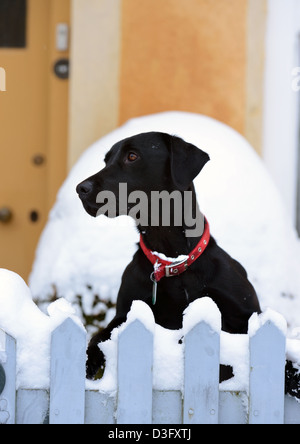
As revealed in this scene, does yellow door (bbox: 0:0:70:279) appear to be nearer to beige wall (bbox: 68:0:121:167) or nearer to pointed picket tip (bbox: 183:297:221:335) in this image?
beige wall (bbox: 68:0:121:167)

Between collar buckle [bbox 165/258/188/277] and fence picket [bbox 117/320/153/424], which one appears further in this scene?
collar buckle [bbox 165/258/188/277]

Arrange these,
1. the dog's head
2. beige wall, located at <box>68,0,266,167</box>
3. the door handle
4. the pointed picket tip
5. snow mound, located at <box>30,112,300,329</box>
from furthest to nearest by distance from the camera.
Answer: the door handle → beige wall, located at <box>68,0,266,167</box> → snow mound, located at <box>30,112,300,329</box> → the dog's head → the pointed picket tip

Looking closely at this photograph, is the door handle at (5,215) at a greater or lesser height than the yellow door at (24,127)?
lesser

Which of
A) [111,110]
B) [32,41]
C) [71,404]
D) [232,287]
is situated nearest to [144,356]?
[71,404]

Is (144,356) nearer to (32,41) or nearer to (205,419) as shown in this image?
(205,419)

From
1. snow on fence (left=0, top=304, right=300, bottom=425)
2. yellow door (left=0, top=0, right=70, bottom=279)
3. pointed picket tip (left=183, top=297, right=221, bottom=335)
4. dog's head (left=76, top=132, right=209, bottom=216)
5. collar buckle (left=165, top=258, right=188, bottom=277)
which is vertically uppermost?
yellow door (left=0, top=0, right=70, bottom=279)

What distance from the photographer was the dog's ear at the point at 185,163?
2.25 meters

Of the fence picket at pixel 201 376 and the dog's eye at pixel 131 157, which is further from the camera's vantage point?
the dog's eye at pixel 131 157

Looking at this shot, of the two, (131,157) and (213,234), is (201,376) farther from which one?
(213,234)

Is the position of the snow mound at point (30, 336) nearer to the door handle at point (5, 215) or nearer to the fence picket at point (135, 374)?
the fence picket at point (135, 374)

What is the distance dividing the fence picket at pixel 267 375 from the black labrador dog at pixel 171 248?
0.51 m

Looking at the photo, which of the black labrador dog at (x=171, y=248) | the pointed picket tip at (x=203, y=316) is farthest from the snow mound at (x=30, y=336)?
the black labrador dog at (x=171, y=248)

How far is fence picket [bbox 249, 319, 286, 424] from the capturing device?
5.75 ft

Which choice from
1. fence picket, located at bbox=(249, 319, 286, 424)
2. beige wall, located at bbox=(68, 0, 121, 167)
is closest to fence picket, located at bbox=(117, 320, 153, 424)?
fence picket, located at bbox=(249, 319, 286, 424)
